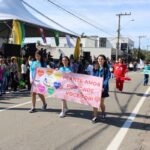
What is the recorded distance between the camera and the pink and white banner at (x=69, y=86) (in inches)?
424

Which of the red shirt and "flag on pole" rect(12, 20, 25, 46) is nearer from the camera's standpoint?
the red shirt

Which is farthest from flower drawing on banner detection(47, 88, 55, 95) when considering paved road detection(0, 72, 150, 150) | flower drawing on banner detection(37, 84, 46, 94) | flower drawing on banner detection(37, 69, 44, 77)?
paved road detection(0, 72, 150, 150)

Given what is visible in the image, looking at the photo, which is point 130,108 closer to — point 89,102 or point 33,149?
point 89,102

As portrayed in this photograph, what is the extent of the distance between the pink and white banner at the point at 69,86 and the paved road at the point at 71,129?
1.84 feet

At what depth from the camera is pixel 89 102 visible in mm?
10828

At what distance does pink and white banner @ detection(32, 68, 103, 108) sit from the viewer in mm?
10766

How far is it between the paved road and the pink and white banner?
22.1 inches

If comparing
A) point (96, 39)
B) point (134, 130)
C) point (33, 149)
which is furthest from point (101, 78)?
point (96, 39)

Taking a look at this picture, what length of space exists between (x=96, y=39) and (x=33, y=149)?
314 feet

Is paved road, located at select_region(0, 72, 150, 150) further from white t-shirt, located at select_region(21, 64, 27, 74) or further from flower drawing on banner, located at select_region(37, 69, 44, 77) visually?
white t-shirt, located at select_region(21, 64, 27, 74)

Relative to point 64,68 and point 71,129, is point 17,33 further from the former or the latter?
point 71,129

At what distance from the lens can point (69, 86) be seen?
11.4m

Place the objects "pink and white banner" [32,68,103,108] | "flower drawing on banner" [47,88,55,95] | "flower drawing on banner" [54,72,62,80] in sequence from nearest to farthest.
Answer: "pink and white banner" [32,68,103,108], "flower drawing on banner" [54,72,62,80], "flower drawing on banner" [47,88,55,95]

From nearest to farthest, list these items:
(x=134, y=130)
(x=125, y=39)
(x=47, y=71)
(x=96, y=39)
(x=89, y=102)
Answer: (x=134, y=130) → (x=89, y=102) → (x=47, y=71) → (x=96, y=39) → (x=125, y=39)
